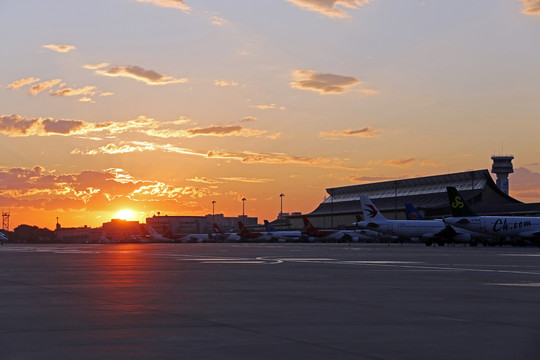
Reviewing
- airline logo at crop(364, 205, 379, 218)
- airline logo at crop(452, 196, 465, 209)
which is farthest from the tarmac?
airline logo at crop(364, 205, 379, 218)

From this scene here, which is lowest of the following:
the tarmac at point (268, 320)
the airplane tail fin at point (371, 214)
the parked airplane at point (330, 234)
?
the tarmac at point (268, 320)

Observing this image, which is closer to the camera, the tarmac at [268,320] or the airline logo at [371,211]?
the tarmac at [268,320]

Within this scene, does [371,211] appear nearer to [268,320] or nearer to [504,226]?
[504,226]

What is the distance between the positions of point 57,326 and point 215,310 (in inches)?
158

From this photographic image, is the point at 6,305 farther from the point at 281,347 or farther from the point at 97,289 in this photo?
the point at 281,347

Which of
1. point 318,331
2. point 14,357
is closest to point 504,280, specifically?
point 318,331

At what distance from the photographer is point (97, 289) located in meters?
22.7

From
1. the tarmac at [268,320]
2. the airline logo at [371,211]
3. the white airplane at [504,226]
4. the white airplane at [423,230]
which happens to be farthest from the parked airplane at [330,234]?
the tarmac at [268,320]

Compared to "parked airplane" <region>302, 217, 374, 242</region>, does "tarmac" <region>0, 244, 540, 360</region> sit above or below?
below

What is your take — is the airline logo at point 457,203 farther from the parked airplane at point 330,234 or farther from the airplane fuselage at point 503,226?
the parked airplane at point 330,234

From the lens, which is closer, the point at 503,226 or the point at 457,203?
the point at 503,226

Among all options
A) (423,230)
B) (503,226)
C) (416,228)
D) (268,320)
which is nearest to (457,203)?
(503,226)

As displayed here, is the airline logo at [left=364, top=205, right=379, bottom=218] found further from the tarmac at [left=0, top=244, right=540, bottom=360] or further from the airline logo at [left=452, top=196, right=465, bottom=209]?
the tarmac at [left=0, top=244, right=540, bottom=360]

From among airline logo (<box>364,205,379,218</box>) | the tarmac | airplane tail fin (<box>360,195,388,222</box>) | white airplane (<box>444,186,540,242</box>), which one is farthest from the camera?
airline logo (<box>364,205,379,218</box>)
